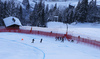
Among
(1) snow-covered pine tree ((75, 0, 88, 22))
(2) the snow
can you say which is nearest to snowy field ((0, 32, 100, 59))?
(2) the snow

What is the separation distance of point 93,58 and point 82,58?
1.45 meters

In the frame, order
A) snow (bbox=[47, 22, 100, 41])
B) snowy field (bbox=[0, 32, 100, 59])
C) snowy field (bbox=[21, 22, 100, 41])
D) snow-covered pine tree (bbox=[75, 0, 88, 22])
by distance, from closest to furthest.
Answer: snowy field (bbox=[0, 32, 100, 59]) < snow (bbox=[47, 22, 100, 41]) < snowy field (bbox=[21, 22, 100, 41]) < snow-covered pine tree (bbox=[75, 0, 88, 22])

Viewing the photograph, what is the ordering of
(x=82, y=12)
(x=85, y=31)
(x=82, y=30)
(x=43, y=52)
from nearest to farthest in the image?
(x=43, y=52)
(x=85, y=31)
(x=82, y=30)
(x=82, y=12)

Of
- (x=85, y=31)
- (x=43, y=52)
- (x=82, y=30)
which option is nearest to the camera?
→ (x=43, y=52)

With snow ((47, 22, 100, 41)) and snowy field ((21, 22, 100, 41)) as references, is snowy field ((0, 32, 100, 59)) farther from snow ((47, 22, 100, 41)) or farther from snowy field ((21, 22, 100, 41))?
snowy field ((21, 22, 100, 41))

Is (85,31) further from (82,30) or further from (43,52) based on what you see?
(43,52)

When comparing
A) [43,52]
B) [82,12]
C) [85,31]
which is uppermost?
[82,12]

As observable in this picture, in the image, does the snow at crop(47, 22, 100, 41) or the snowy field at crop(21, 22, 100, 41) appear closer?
the snow at crop(47, 22, 100, 41)

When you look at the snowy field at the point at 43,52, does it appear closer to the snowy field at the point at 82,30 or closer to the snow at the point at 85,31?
the snow at the point at 85,31

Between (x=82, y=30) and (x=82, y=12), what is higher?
(x=82, y=12)

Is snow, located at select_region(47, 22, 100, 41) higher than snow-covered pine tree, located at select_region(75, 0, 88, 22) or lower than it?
lower

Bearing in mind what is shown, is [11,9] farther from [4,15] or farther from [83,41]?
[83,41]

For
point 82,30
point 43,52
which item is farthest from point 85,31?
point 43,52

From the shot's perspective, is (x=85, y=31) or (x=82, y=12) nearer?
(x=85, y=31)
